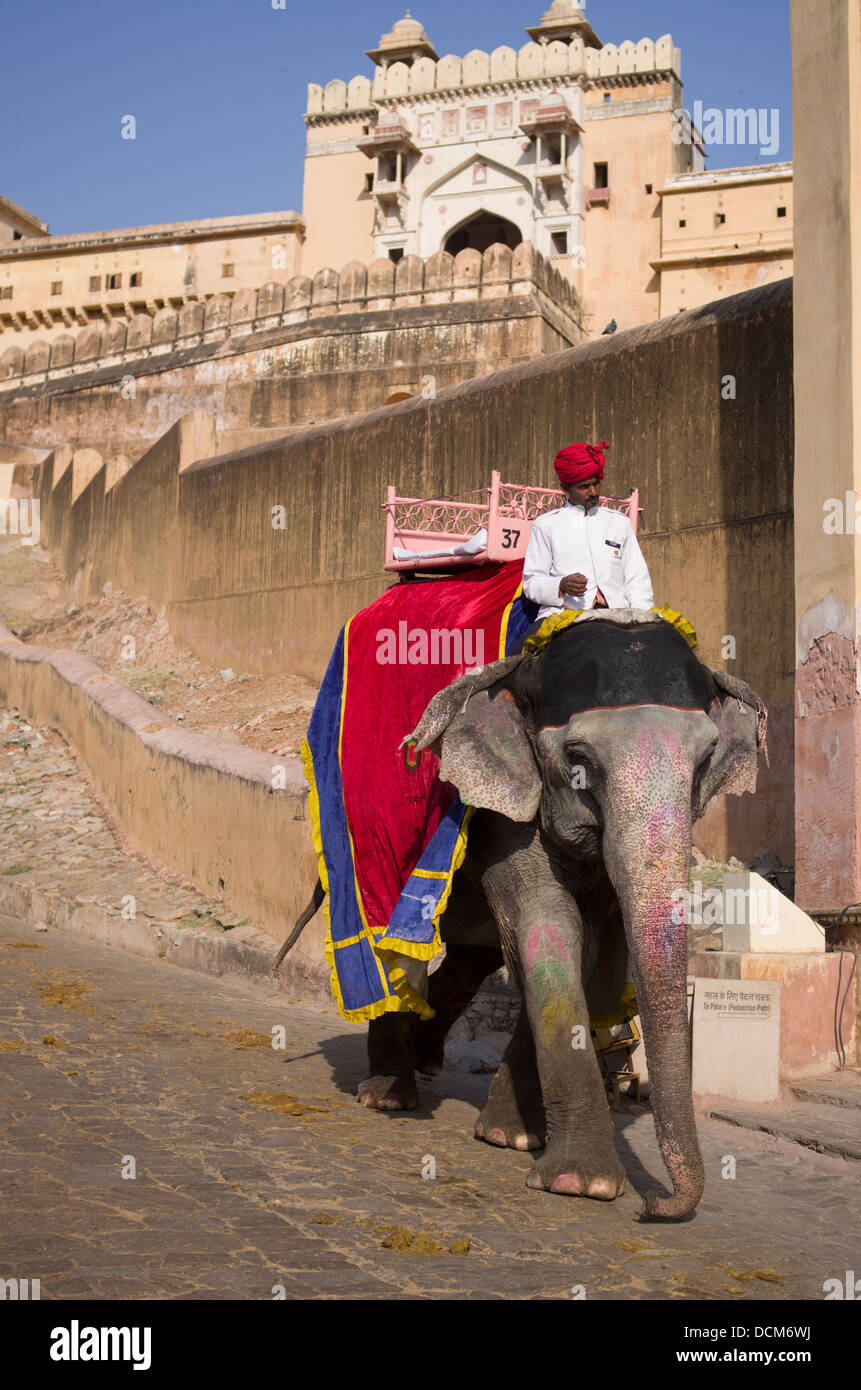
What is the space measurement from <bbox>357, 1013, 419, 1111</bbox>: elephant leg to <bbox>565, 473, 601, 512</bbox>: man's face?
7.25ft

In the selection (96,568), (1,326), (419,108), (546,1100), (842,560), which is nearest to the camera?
(546,1100)

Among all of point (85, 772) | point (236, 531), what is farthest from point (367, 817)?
point (236, 531)

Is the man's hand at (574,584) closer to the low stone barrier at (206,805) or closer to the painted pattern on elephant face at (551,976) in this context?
the painted pattern on elephant face at (551,976)

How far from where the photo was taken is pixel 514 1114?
505cm

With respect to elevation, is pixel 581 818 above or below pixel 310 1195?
above

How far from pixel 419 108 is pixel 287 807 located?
3867 centimetres

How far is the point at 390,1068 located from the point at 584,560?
222cm

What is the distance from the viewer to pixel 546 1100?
14.7 feet

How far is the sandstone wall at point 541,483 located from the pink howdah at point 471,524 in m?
0.50

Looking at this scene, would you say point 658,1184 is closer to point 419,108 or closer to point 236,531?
point 236,531

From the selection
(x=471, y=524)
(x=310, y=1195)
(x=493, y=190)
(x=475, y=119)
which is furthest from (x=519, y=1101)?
(x=475, y=119)

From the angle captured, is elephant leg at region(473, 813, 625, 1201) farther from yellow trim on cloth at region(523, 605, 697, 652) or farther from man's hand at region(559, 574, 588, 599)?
man's hand at region(559, 574, 588, 599)

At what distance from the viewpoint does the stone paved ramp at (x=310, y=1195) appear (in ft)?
11.3

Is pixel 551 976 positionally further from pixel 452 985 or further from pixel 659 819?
pixel 452 985
